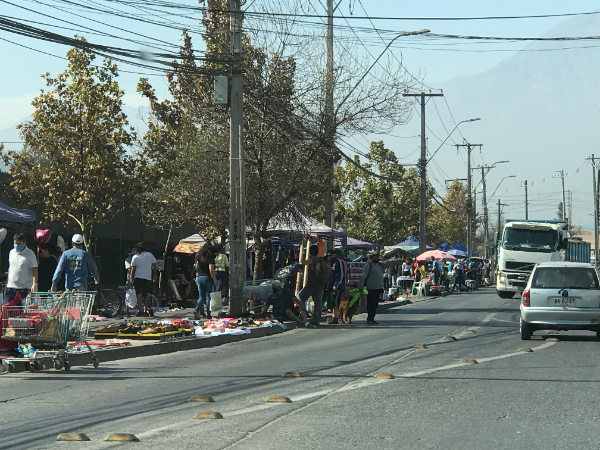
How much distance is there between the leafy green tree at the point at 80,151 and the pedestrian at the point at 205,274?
611cm

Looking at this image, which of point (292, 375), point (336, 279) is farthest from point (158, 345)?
point (336, 279)

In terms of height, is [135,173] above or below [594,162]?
below

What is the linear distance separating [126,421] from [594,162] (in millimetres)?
84498

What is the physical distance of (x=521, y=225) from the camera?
38406 millimetres

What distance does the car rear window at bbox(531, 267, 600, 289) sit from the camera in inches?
700

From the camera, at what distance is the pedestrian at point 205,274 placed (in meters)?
21.7

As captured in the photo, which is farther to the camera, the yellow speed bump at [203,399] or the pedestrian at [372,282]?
the pedestrian at [372,282]

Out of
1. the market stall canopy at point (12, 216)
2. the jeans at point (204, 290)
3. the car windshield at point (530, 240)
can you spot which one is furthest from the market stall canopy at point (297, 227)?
the car windshield at point (530, 240)

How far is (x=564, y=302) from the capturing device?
17.5 metres

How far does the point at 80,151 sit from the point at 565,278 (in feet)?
51.3

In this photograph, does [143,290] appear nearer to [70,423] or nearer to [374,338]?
[374,338]

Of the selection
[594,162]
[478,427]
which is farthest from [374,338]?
[594,162]

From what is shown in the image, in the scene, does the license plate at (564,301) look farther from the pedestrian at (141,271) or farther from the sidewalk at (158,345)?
the pedestrian at (141,271)

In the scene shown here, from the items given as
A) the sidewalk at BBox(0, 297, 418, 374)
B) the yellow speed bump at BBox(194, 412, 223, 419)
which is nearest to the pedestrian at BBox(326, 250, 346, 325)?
the sidewalk at BBox(0, 297, 418, 374)
